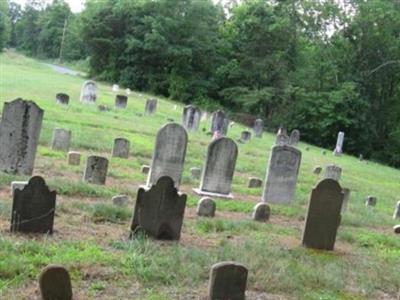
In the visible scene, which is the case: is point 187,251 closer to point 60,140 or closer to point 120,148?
point 60,140

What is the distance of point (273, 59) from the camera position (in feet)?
155

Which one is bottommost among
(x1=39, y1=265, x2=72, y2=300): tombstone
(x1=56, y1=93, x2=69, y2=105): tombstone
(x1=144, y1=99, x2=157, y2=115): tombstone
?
(x1=39, y1=265, x2=72, y2=300): tombstone

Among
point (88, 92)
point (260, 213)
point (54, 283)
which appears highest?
point (88, 92)

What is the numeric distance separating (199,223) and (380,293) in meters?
3.00

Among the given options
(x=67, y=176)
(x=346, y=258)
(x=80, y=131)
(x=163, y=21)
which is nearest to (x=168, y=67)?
(x=163, y=21)

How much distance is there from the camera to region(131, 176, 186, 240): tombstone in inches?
300

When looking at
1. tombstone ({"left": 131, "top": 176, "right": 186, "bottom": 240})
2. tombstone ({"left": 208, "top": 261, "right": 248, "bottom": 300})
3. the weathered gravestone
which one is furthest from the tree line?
tombstone ({"left": 208, "top": 261, "right": 248, "bottom": 300})

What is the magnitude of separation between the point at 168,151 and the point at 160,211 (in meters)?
4.16

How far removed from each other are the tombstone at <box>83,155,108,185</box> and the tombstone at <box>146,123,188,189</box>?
1.08m

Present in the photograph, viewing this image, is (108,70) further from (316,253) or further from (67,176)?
(316,253)

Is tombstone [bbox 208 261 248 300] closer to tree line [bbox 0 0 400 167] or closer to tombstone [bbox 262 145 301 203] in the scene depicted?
tombstone [bbox 262 145 301 203]

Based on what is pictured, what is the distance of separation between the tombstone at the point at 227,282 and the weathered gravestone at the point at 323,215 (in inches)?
117

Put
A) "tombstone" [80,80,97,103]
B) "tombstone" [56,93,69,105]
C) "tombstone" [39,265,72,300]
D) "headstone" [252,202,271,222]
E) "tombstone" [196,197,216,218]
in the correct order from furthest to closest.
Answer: "tombstone" [80,80,97,103]
"tombstone" [56,93,69,105]
"headstone" [252,202,271,222]
"tombstone" [196,197,216,218]
"tombstone" [39,265,72,300]

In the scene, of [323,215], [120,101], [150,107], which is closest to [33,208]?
[323,215]
